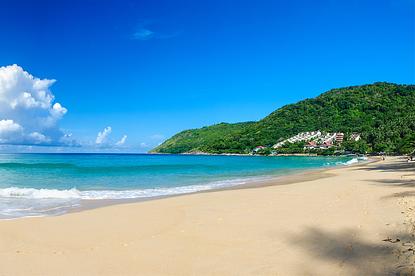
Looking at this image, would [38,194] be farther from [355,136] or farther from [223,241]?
[355,136]

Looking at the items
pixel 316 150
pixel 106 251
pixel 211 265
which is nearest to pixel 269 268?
pixel 211 265

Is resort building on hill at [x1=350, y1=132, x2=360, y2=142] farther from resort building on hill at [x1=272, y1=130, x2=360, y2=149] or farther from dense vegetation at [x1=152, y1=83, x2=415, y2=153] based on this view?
dense vegetation at [x1=152, y1=83, x2=415, y2=153]

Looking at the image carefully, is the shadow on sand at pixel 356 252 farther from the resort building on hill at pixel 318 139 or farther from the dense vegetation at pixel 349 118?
Result: the resort building on hill at pixel 318 139

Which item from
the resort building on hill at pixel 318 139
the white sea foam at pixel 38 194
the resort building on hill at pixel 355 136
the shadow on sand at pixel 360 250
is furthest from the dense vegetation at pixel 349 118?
the shadow on sand at pixel 360 250

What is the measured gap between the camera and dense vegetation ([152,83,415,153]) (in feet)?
402

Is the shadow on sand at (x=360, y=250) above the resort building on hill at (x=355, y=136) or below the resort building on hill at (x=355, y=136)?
below

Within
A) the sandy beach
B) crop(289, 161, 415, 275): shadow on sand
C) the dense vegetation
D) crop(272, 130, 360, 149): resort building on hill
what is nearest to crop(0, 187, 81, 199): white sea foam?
the sandy beach

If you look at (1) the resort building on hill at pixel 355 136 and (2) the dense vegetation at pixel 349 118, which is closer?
(2) the dense vegetation at pixel 349 118

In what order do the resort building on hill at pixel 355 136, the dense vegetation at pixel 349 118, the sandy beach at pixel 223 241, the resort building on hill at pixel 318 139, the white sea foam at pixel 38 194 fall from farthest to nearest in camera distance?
the resort building on hill at pixel 318 139 < the resort building on hill at pixel 355 136 < the dense vegetation at pixel 349 118 < the white sea foam at pixel 38 194 < the sandy beach at pixel 223 241

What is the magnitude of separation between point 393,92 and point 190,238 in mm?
172255

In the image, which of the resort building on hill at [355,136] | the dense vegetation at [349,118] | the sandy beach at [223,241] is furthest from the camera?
Answer: the resort building on hill at [355,136]

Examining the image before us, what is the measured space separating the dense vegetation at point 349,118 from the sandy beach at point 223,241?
110184 millimetres

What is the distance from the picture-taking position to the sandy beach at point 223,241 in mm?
6035

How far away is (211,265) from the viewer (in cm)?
620
